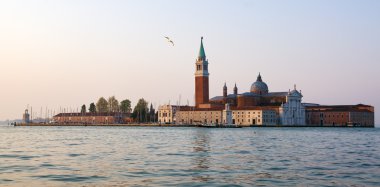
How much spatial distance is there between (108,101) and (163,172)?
131 meters

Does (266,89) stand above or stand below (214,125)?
above

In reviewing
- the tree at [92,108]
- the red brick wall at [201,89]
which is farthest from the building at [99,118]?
the red brick wall at [201,89]

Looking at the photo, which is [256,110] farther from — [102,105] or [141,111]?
[102,105]

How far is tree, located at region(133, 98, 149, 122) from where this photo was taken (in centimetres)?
13112

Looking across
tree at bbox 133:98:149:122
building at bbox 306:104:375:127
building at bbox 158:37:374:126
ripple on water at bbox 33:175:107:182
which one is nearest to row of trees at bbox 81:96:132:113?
tree at bbox 133:98:149:122

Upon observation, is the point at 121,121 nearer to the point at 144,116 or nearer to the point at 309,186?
the point at 144,116

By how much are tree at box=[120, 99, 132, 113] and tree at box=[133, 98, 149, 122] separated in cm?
997

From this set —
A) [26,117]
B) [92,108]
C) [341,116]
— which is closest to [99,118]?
[92,108]

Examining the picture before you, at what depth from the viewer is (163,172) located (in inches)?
693

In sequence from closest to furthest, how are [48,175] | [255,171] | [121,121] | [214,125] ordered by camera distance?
[48,175] → [255,171] → [214,125] → [121,121]

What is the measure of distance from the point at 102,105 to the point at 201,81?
3716cm

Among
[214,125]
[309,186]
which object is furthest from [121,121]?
[309,186]

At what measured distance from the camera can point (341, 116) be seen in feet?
394

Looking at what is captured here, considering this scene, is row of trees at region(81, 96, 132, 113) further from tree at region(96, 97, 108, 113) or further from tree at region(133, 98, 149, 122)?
tree at region(133, 98, 149, 122)
